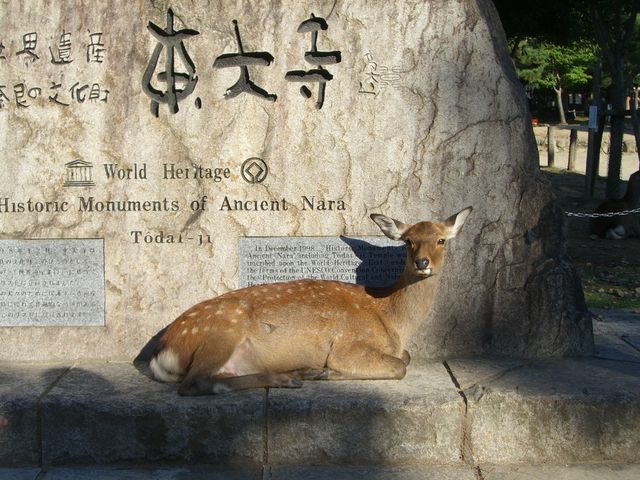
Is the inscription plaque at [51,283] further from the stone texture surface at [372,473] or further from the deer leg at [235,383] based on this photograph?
the stone texture surface at [372,473]

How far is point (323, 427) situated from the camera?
450cm

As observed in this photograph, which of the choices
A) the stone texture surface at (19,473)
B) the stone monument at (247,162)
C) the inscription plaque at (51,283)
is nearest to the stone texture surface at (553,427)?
the stone monument at (247,162)

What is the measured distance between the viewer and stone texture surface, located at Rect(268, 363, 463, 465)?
4496 mm

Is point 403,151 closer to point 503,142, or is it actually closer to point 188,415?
point 503,142

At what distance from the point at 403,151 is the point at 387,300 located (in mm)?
1016

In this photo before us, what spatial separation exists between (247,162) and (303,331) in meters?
1.25

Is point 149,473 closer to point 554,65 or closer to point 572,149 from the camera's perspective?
point 572,149

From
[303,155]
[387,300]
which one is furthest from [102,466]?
[303,155]

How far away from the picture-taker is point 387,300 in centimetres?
515

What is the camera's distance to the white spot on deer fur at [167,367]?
4859mm

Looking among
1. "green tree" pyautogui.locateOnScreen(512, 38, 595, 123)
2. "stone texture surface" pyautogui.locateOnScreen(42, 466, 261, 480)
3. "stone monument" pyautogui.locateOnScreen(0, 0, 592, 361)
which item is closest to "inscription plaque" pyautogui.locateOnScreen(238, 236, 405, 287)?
"stone monument" pyautogui.locateOnScreen(0, 0, 592, 361)

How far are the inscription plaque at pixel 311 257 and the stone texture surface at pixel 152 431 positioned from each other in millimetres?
1200

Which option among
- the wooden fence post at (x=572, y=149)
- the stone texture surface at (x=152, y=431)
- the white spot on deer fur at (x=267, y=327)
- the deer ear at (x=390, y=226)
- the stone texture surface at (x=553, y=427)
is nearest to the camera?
the stone texture surface at (x=152, y=431)

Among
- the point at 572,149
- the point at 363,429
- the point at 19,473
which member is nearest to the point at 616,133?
the point at 572,149
